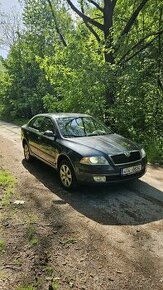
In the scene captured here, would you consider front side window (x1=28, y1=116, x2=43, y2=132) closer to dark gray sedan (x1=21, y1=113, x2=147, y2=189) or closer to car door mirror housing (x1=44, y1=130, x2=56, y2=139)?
dark gray sedan (x1=21, y1=113, x2=147, y2=189)

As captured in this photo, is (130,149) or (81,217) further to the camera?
(130,149)

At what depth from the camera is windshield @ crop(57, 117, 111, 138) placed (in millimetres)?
7051

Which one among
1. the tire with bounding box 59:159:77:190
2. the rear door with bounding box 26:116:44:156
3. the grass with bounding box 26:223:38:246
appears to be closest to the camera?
the grass with bounding box 26:223:38:246

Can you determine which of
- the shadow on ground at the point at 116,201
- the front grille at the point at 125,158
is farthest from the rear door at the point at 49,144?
the front grille at the point at 125,158

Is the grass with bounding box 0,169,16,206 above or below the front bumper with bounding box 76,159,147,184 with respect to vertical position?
below

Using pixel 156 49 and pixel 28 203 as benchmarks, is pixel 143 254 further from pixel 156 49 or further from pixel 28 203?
pixel 156 49

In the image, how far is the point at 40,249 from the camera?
4.12 meters

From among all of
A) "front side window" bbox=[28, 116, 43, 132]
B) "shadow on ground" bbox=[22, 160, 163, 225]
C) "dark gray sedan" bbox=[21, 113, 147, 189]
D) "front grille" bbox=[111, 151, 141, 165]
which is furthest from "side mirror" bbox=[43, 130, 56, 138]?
"front grille" bbox=[111, 151, 141, 165]

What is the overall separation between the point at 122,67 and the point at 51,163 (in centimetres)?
696

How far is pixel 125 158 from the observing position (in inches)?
240

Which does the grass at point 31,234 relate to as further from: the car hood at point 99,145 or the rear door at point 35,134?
the rear door at point 35,134

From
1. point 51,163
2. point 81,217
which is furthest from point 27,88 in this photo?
point 81,217

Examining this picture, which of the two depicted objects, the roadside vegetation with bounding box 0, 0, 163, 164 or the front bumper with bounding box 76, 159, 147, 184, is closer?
the front bumper with bounding box 76, 159, 147, 184

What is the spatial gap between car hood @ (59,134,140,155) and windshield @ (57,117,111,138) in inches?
11.6
